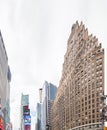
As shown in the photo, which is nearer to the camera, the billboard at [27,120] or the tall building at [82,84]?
the tall building at [82,84]

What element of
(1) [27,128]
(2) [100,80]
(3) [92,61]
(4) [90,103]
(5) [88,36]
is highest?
(5) [88,36]

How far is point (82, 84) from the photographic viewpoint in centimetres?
16012

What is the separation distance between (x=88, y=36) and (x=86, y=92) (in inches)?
1124

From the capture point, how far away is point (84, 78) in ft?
524

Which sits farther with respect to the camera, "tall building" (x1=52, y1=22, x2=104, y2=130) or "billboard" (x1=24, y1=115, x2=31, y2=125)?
"billboard" (x1=24, y1=115, x2=31, y2=125)

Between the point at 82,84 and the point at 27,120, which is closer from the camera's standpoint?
the point at 82,84

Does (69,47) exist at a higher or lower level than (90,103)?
higher

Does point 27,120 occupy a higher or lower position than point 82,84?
lower

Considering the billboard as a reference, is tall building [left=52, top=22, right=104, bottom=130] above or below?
above

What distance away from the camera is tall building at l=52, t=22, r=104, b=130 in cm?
14588

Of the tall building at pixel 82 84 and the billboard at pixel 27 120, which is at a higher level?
the tall building at pixel 82 84

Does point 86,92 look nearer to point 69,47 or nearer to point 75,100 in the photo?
point 75,100

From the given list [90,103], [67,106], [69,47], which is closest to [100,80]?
[90,103]

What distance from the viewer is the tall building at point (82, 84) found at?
479ft
